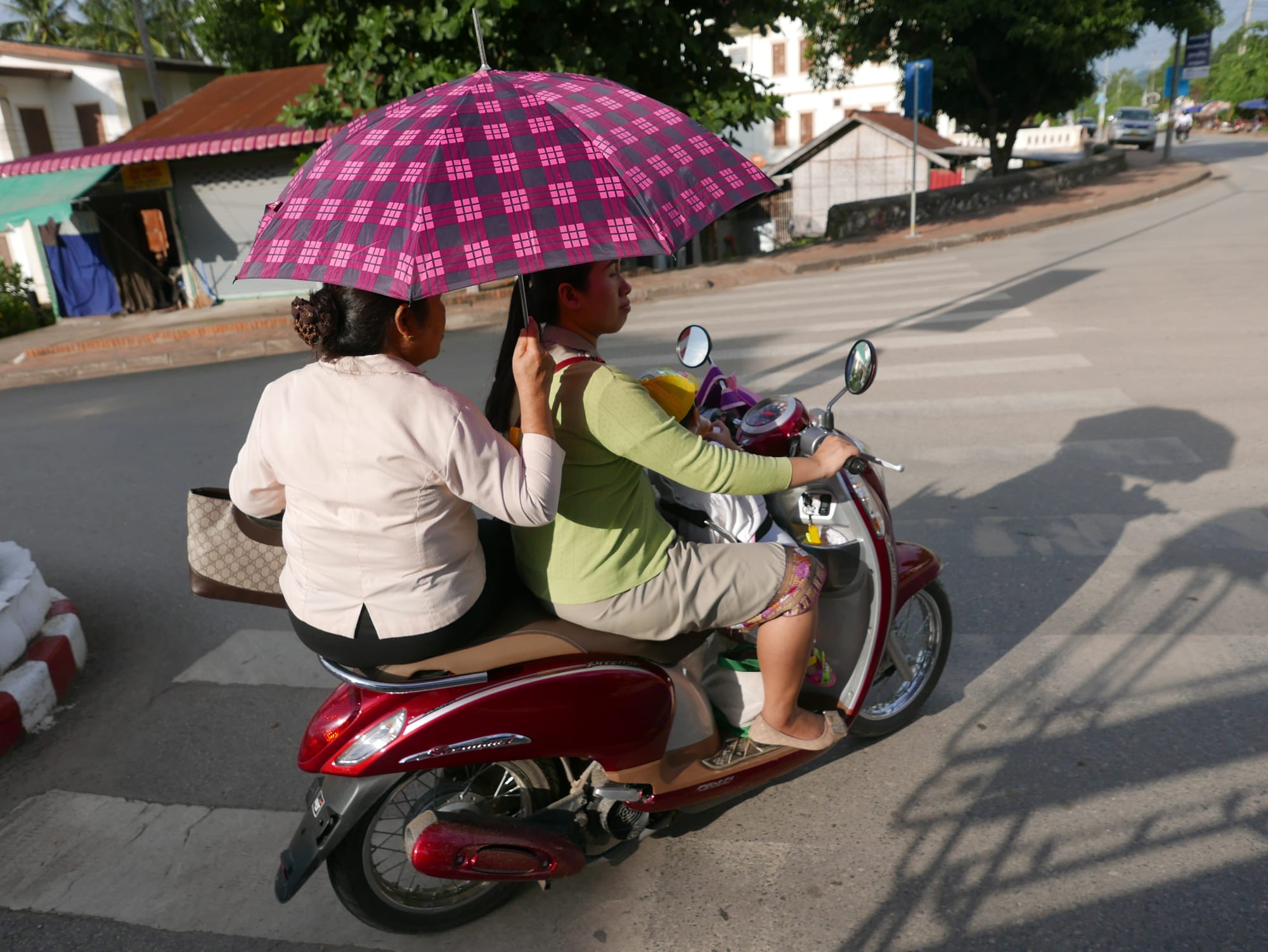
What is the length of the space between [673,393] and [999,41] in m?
23.4

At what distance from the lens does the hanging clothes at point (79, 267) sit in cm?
1861

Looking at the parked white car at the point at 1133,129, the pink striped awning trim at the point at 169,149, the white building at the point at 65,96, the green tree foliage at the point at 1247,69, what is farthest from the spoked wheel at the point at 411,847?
the green tree foliage at the point at 1247,69

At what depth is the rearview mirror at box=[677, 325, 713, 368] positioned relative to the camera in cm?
274

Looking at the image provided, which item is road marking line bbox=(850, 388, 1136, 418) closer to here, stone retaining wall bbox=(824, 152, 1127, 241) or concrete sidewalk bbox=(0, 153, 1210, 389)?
concrete sidewalk bbox=(0, 153, 1210, 389)

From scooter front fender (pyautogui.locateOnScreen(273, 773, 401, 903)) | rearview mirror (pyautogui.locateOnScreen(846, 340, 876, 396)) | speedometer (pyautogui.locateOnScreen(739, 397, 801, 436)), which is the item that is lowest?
scooter front fender (pyautogui.locateOnScreen(273, 773, 401, 903))

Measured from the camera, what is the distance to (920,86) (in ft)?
54.3

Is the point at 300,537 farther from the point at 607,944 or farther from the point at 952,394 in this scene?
the point at 952,394

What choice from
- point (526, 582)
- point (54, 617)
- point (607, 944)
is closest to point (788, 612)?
point (526, 582)

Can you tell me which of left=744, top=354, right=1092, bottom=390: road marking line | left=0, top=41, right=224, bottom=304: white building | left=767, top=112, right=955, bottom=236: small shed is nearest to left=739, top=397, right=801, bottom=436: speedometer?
left=744, top=354, right=1092, bottom=390: road marking line

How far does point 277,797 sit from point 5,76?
2774 cm

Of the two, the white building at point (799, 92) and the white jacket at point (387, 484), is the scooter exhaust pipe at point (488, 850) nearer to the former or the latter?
the white jacket at point (387, 484)

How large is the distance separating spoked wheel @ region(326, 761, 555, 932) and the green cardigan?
516 mm

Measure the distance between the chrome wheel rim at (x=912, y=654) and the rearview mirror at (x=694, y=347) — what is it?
1.10 m

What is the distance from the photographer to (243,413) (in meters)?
8.27
